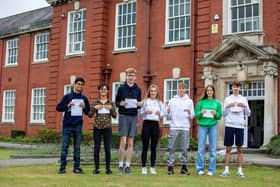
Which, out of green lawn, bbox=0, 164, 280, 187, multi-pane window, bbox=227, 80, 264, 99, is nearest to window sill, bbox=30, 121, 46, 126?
multi-pane window, bbox=227, 80, 264, 99

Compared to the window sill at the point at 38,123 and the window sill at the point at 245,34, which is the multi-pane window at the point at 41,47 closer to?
the window sill at the point at 38,123

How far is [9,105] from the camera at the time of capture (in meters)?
29.4

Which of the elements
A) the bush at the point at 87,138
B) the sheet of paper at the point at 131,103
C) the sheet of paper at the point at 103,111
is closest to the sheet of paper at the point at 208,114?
the sheet of paper at the point at 131,103


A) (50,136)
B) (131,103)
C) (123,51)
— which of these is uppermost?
(123,51)

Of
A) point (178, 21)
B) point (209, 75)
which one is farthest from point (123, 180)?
point (178, 21)

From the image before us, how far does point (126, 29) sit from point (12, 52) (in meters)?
11.0

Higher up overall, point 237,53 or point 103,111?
point 237,53

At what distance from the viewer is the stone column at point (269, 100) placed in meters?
16.4

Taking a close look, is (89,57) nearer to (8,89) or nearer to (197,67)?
(197,67)

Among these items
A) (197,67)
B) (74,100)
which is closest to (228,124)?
(74,100)

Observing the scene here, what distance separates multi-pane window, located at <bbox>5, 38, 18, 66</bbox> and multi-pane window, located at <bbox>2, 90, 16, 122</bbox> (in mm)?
2023

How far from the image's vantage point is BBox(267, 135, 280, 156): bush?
1457 centimetres

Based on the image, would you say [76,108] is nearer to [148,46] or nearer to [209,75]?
[209,75]

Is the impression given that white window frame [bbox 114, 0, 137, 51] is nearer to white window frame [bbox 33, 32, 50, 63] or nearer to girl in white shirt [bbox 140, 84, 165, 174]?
white window frame [bbox 33, 32, 50, 63]
